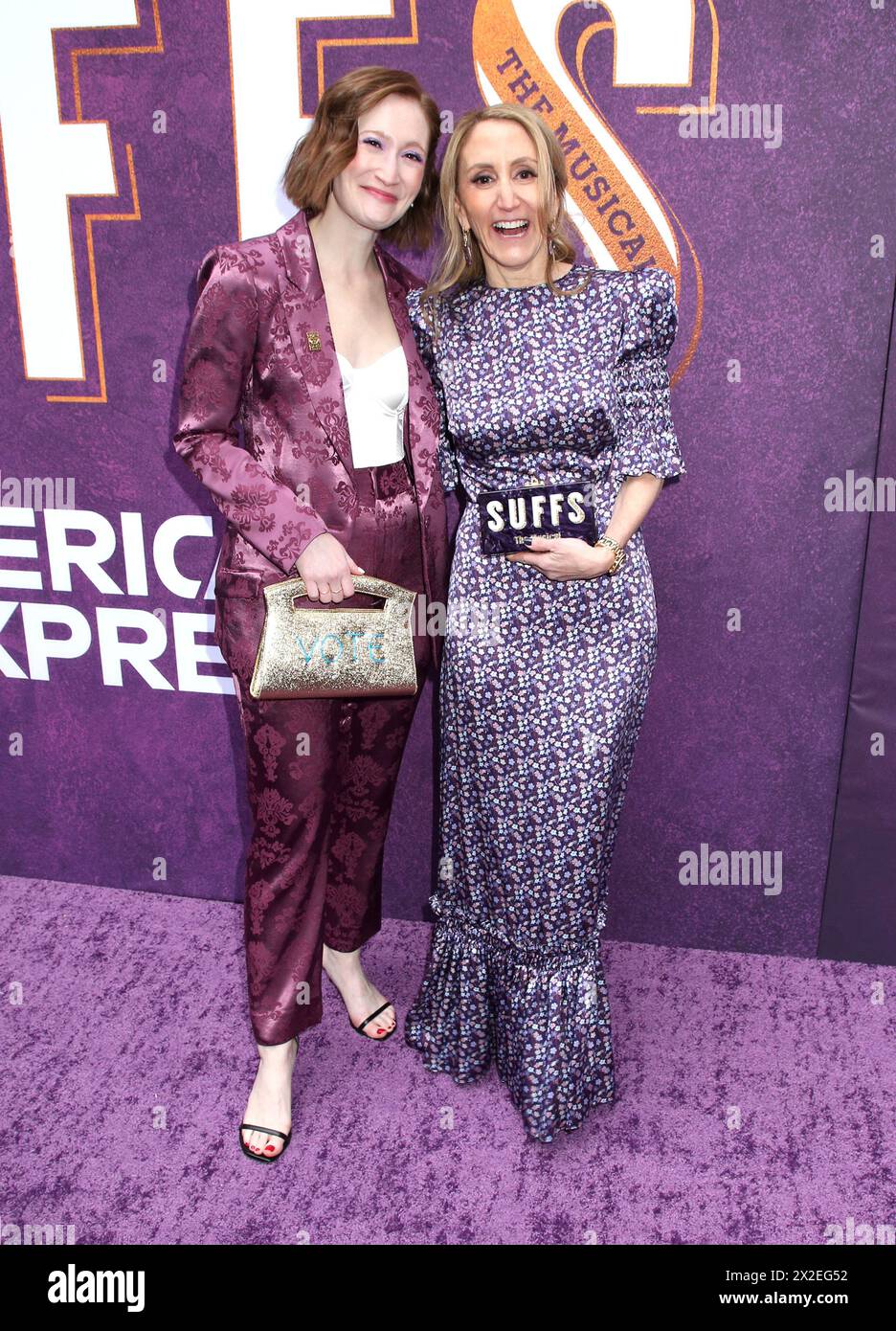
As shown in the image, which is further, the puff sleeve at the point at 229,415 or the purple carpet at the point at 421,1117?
the purple carpet at the point at 421,1117

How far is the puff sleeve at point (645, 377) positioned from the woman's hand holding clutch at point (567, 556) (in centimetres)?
18

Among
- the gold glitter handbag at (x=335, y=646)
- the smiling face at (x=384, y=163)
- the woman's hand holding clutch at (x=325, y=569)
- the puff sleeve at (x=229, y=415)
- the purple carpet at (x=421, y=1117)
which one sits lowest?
the purple carpet at (x=421, y=1117)

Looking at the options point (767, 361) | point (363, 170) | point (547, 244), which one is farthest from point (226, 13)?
point (767, 361)

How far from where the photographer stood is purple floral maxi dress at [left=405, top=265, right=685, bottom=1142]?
6.63ft

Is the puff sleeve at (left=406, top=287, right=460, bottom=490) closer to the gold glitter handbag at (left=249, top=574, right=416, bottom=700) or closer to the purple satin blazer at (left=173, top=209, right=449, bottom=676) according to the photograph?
the purple satin blazer at (left=173, top=209, right=449, bottom=676)

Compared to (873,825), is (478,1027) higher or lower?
lower

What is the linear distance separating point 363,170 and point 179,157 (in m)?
0.78

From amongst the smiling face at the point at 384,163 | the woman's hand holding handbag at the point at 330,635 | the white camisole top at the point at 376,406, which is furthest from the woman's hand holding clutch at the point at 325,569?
the smiling face at the point at 384,163

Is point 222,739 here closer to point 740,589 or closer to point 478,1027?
point 478,1027

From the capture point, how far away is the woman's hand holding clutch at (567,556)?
6.55ft

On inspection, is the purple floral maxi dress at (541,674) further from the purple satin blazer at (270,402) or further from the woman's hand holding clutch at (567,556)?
the purple satin blazer at (270,402)

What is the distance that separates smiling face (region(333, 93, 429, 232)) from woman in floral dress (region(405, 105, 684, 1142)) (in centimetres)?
8

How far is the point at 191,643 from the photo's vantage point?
9.68 ft

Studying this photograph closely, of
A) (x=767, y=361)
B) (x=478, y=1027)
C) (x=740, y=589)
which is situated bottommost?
(x=478, y=1027)
